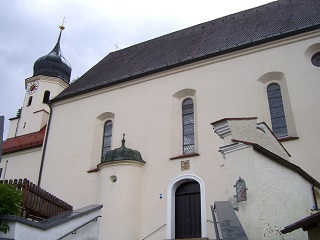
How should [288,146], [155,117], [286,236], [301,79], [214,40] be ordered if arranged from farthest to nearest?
1. [214,40]
2. [155,117]
3. [301,79]
4. [288,146]
5. [286,236]

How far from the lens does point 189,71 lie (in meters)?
14.8

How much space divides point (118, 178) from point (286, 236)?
7.02 metres

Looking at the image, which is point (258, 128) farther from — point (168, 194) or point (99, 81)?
point (99, 81)

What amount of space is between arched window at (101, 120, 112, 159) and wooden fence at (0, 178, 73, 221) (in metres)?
5.76

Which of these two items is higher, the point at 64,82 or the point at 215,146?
the point at 64,82

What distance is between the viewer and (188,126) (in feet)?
46.1

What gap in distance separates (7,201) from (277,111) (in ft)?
30.2

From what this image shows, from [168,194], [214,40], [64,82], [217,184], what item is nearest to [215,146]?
[217,184]

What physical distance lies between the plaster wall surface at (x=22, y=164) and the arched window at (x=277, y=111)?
412 inches

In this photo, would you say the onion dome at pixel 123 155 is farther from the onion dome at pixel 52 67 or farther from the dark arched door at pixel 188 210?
the onion dome at pixel 52 67

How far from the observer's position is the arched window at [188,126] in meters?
13.6

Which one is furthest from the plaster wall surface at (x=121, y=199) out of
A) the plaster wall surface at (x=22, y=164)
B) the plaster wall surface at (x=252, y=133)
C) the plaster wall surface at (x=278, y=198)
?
the plaster wall surface at (x=278, y=198)

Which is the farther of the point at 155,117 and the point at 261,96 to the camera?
the point at 155,117

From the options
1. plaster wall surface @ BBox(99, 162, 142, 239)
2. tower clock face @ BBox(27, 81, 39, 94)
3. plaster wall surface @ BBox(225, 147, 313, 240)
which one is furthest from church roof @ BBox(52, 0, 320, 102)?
plaster wall surface @ BBox(225, 147, 313, 240)
